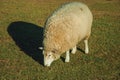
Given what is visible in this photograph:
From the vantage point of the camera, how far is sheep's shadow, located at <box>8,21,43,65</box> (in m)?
11.5

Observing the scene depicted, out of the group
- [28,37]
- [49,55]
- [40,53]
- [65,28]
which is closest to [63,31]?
[65,28]

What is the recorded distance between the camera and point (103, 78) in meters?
9.34

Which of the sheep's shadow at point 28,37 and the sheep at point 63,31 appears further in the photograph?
the sheep's shadow at point 28,37

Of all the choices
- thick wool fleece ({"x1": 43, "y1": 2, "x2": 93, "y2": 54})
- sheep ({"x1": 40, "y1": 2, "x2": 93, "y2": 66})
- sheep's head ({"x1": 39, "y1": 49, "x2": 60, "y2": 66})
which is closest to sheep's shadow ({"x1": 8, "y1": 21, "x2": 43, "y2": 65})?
sheep's head ({"x1": 39, "y1": 49, "x2": 60, "y2": 66})

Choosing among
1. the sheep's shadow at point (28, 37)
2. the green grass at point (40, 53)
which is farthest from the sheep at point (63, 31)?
the sheep's shadow at point (28, 37)

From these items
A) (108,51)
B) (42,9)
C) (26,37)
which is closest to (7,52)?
(26,37)

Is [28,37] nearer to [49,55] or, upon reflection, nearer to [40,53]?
[40,53]

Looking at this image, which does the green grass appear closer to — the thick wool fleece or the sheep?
the sheep

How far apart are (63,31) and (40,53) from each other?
2094 mm

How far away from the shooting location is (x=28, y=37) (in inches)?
549

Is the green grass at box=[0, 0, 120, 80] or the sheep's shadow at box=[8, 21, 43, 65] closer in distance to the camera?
the green grass at box=[0, 0, 120, 80]

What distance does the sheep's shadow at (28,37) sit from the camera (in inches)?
454

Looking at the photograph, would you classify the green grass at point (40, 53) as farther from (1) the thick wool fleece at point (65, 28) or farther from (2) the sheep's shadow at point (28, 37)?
(1) the thick wool fleece at point (65, 28)

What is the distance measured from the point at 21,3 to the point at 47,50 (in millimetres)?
16397
